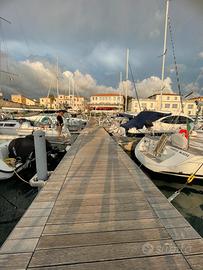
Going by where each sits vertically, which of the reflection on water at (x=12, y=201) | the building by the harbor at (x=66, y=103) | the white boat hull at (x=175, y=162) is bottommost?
the reflection on water at (x=12, y=201)

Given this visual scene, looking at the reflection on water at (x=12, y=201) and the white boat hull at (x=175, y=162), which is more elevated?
the white boat hull at (x=175, y=162)

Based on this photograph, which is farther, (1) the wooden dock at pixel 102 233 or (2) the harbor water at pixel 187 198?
(2) the harbor water at pixel 187 198

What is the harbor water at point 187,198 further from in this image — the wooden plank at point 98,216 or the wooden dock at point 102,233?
the wooden plank at point 98,216

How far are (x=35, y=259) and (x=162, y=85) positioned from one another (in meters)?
13.6

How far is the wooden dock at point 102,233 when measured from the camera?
1.82 meters

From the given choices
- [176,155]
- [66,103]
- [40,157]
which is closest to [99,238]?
[40,157]

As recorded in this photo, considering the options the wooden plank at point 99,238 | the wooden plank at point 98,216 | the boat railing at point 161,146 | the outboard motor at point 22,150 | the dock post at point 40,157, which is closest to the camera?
the wooden plank at point 99,238

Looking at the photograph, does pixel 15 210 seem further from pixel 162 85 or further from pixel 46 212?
pixel 162 85

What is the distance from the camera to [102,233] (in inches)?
→ 88.7

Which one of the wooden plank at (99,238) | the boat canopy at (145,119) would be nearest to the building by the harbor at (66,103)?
the boat canopy at (145,119)

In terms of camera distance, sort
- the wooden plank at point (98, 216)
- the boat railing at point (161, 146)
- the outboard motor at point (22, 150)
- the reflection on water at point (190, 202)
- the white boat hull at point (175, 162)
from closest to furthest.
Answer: the wooden plank at point (98, 216) → the reflection on water at point (190, 202) → the white boat hull at point (175, 162) → the boat railing at point (161, 146) → the outboard motor at point (22, 150)

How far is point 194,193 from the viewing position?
5918 mm

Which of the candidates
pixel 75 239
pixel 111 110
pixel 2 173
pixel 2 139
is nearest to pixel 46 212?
pixel 75 239

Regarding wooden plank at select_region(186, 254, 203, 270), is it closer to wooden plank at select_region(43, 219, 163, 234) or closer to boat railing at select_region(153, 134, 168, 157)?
wooden plank at select_region(43, 219, 163, 234)
